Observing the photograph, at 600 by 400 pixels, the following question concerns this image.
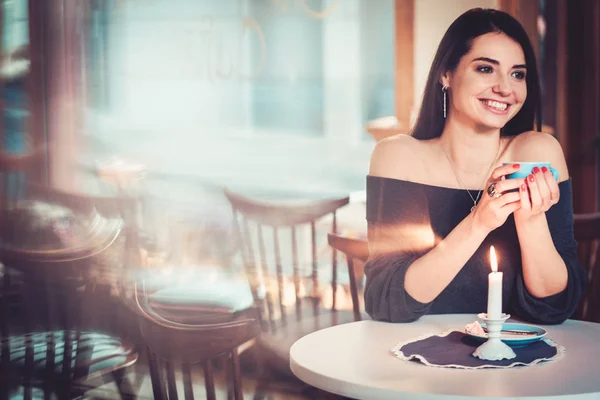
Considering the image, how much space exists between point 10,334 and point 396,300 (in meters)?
2.02

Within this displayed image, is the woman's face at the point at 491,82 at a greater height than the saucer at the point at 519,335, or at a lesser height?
greater

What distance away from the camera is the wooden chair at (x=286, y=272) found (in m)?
2.03

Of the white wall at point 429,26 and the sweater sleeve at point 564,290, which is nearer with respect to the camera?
the sweater sleeve at point 564,290

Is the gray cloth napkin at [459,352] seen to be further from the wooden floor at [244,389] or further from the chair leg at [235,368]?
the wooden floor at [244,389]

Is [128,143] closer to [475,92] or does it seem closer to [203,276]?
[203,276]

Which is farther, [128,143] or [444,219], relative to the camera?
[128,143]

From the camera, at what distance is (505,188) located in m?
1.25

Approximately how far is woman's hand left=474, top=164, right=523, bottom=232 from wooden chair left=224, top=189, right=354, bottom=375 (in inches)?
29.6

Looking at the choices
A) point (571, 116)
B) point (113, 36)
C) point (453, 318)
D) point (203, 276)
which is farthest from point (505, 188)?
point (113, 36)

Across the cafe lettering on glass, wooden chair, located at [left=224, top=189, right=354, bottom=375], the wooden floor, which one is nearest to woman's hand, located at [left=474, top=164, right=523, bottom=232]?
wooden chair, located at [left=224, top=189, right=354, bottom=375]

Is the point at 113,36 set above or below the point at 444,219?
above

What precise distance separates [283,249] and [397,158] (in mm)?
2317

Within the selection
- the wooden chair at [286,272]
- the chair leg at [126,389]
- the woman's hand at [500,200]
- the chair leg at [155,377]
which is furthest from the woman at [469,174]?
the chair leg at [126,389]

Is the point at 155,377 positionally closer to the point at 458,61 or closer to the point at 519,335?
the point at 519,335
